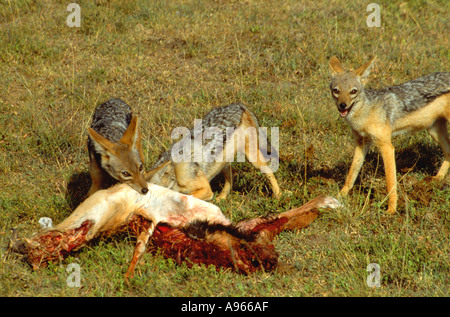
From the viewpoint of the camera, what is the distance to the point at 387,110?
5.82 metres

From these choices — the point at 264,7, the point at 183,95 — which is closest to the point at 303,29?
the point at 264,7

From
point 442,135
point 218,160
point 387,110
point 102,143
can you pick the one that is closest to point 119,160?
point 102,143

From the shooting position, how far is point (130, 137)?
195 inches

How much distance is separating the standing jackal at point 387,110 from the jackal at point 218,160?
1107mm

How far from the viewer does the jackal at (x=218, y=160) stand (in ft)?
18.9

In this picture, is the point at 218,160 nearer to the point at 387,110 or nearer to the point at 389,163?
the point at 389,163

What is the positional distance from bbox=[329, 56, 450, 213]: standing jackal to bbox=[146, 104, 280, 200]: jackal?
3.63ft

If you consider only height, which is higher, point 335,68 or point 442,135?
point 335,68

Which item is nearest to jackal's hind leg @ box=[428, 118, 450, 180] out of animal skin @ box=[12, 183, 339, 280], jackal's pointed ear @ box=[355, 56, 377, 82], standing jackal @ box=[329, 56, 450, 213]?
standing jackal @ box=[329, 56, 450, 213]

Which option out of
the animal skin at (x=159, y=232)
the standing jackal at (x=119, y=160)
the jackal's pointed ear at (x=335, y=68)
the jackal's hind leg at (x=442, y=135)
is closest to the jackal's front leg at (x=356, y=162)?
the jackal's pointed ear at (x=335, y=68)

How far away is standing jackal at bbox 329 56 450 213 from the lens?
5.64 metres

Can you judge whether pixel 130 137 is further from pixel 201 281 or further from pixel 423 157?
pixel 423 157

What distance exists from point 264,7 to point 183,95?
3667 mm

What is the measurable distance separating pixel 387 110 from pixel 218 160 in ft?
6.81
